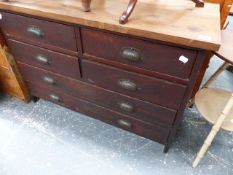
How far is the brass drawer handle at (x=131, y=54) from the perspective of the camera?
2.61ft

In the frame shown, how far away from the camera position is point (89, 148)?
4.04 feet

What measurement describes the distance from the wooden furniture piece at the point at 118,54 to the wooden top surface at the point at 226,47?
0.12 metres

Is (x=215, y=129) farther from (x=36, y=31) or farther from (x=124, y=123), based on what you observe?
(x=36, y=31)

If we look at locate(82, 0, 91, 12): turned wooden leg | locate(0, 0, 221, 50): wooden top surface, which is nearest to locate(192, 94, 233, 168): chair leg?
locate(0, 0, 221, 50): wooden top surface

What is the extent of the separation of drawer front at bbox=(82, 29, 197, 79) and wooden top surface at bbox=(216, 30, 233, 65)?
6.4 inches

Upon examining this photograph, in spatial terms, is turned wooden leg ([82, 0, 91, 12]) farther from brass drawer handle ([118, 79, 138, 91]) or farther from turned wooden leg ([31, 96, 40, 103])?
turned wooden leg ([31, 96, 40, 103])

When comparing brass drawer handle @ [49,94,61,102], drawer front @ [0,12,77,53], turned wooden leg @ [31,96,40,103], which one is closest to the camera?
drawer front @ [0,12,77,53]

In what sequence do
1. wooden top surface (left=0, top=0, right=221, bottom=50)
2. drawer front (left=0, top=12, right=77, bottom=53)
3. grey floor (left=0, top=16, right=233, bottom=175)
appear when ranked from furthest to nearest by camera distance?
grey floor (left=0, top=16, right=233, bottom=175) < drawer front (left=0, top=12, right=77, bottom=53) < wooden top surface (left=0, top=0, right=221, bottom=50)

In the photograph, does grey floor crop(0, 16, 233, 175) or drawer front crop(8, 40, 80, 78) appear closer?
drawer front crop(8, 40, 80, 78)

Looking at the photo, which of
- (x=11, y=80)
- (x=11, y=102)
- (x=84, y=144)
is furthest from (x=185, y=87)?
(x=11, y=102)

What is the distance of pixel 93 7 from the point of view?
880 millimetres

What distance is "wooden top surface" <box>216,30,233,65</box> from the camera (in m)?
0.78

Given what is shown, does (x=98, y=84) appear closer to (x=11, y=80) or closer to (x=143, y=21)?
(x=143, y=21)

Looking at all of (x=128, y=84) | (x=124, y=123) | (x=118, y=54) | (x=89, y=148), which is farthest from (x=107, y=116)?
(x=118, y=54)
